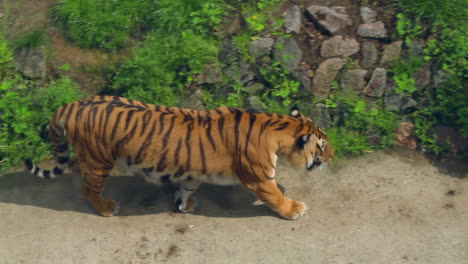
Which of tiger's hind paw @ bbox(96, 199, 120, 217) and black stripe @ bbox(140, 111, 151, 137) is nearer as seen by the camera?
black stripe @ bbox(140, 111, 151, 137)

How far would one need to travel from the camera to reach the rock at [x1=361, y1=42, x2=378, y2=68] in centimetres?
563

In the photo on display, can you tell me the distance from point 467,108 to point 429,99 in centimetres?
36

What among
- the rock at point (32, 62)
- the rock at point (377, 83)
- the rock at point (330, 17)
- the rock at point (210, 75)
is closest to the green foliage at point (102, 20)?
the rock at point (32, 62)

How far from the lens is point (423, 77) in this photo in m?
5.54

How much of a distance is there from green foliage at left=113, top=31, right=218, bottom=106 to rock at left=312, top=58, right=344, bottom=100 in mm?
1041

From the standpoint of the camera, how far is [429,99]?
5492 millimetres

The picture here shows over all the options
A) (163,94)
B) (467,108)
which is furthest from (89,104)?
(467,108)

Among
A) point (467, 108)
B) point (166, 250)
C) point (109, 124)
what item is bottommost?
point (166, 250)

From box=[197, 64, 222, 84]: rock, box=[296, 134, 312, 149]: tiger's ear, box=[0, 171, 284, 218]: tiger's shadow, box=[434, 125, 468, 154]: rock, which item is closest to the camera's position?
box=[296, 134, 312, 149]: tiger's ear

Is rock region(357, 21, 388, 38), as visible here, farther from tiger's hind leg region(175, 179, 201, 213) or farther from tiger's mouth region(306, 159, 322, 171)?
tiger's hind leg region(175, 179, 201, 213)

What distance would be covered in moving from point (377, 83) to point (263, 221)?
1863mm

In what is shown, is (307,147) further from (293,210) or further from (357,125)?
(357,125)

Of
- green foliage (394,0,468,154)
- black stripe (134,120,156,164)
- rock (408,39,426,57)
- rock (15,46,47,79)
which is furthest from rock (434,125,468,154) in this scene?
rock (15,46,47,79)

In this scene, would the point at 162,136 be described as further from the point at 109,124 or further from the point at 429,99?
the point at 429,99
